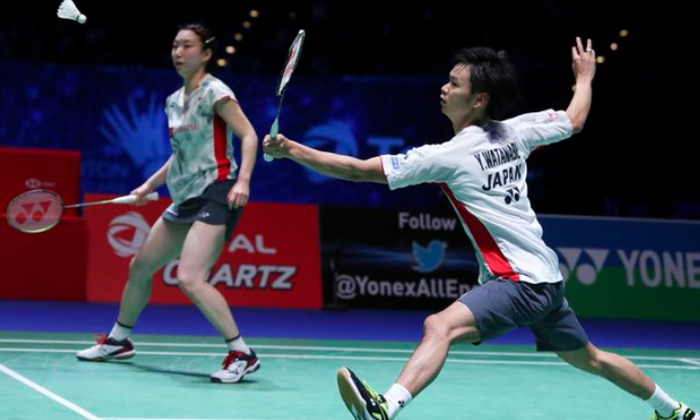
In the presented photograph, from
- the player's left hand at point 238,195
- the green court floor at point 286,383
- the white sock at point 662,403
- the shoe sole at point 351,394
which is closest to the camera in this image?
the shoe sole at point 351,394

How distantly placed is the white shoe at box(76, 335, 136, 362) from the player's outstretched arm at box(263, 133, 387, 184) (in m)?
2.73

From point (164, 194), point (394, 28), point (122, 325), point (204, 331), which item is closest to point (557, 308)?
point (122, 325)

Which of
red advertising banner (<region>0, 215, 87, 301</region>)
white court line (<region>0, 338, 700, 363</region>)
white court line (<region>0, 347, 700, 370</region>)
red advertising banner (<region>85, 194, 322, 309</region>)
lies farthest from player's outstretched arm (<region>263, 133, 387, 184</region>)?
red advertising banner (<region>0, 215, 87, 301</region>)

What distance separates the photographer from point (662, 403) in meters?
4.73

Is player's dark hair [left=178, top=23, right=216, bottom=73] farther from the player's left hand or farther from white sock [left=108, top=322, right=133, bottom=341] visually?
white sock [left=108, top=322, right=133, bottom=341]

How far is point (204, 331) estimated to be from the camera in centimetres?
841

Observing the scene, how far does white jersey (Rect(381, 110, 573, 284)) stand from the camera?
4223mm

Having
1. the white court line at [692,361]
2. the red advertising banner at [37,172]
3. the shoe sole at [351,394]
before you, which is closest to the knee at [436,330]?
the shoe sole at [351,394]

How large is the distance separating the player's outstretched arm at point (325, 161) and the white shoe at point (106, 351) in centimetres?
273

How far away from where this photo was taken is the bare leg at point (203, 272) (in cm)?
594

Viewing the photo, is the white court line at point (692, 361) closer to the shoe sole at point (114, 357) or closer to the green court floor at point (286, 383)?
the green court floor at point (286, 383)

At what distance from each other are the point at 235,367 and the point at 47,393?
1.00 meters

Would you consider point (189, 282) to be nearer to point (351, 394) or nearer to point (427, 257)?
point (351, 394)

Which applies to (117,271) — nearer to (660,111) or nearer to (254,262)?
(254,262)
